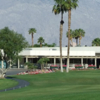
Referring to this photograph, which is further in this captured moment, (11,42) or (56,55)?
(56,55)

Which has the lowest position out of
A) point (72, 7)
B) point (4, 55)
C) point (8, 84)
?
point (8, 84)

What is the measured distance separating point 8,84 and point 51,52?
42939 mm

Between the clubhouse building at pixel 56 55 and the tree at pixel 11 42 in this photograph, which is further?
the clubhouse building at pixel 56 55

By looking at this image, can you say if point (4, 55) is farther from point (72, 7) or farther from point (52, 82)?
point (72, 7)

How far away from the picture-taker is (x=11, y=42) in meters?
45.2

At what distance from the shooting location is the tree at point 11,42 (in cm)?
4503

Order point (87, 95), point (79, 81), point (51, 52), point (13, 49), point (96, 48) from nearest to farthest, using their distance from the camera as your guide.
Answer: point (87, 95) → point (79, 81) → point (13, 49) → point (51, 52) → point (96, 48)

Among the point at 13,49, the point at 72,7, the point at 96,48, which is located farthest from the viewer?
the point at 96,48

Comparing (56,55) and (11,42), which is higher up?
(11,42)

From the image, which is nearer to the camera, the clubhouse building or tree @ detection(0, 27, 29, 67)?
tree @ detection(0, 27, 29, 67)

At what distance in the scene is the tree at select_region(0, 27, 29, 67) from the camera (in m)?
45.0

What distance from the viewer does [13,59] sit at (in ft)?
153

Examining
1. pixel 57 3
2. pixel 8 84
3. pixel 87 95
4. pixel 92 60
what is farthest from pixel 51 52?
pixel 87 95

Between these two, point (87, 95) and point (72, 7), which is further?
point (72, 7)
